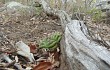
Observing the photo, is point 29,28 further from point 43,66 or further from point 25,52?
point 43,66

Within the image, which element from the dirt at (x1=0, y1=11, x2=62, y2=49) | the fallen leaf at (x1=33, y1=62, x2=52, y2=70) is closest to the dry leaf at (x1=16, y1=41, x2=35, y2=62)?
the fallen leaf at (x1=33, y1=62, x2=52, y2=70)

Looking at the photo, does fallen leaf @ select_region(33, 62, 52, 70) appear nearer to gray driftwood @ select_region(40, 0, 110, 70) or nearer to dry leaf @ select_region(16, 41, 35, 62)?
gray driftwood @ select_region(40, 0, 110, 70)

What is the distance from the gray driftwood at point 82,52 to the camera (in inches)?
99.6

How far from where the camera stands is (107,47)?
2.99m

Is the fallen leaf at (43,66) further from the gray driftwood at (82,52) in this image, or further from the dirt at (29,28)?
the dirt at (29,28)

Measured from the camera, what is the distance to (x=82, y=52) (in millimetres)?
2811

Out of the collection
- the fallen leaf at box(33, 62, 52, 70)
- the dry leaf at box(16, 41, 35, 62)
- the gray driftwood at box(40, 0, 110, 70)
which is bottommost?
the fallen leaf at box(33, 62, 52, 70)

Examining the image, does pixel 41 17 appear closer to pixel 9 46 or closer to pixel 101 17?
pixel 101 17

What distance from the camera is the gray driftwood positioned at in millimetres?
2531

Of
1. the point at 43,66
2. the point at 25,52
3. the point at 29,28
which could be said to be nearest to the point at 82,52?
the point at 43,66

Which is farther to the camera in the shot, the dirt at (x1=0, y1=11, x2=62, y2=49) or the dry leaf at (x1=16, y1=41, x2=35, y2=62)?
the dirt at (x1=0, y1=11, x2=62, y2=49)

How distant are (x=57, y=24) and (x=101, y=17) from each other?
1.07 meters

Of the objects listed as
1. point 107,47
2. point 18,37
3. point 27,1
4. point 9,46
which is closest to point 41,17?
point 27,1

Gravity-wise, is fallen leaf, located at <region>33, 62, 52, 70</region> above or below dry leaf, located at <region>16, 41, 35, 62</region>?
below
